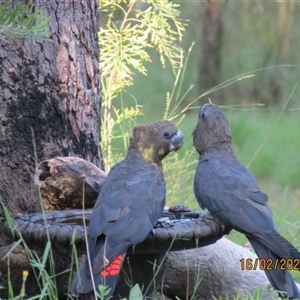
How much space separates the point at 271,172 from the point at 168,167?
4096mm

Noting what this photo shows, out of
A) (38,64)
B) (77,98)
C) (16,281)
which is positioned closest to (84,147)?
(77,98)

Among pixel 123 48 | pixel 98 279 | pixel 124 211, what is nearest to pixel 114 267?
pixel 98 279

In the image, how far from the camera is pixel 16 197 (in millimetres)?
3523

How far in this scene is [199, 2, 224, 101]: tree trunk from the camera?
12.2m

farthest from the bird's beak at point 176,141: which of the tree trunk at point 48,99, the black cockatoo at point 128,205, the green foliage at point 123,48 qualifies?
the green foliage at point 123,48

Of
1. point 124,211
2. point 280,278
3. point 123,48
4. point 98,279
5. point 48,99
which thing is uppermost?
point 123,48

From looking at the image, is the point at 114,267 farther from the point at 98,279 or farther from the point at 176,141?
the point at 176,141

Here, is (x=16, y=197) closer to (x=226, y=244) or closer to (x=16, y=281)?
(x=16, y=281)

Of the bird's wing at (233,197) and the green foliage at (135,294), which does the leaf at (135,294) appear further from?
the bird's wing at (233,197)

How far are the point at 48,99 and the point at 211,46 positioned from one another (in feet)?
30.2

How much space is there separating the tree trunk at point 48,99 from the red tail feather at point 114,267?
0.86 m

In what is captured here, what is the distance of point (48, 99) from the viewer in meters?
3.59

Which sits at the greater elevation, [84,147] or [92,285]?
[84,147]

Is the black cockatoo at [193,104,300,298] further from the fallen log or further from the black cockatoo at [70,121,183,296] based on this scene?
the fallen log
